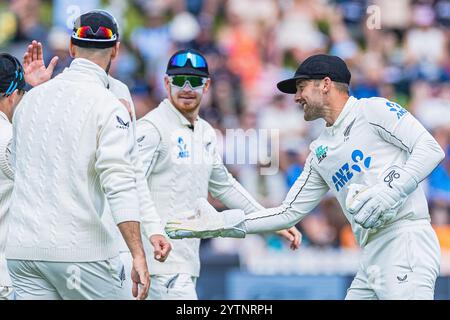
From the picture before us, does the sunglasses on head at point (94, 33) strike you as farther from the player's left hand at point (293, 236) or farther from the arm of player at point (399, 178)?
the player's left hand at point (293, 236)

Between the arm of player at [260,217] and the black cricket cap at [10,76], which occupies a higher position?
the black cricket cap at [10,76]

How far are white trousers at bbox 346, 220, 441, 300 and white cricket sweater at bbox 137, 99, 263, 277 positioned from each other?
175cm

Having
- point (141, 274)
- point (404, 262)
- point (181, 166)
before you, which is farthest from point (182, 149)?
point (141, 274)

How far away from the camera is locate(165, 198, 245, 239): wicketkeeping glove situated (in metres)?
7.48

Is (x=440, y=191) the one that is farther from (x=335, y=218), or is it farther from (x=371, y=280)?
(x=371, y=280)

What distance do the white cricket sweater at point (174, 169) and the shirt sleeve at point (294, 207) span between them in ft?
2.29

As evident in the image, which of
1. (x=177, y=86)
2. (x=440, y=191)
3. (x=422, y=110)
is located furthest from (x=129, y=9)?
(x=177, y=86)

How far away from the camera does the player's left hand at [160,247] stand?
6406mm

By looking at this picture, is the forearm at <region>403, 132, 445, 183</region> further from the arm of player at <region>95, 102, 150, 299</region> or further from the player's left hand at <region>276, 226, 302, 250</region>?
the arm of player at <region>95, 102, 150, 299</region>

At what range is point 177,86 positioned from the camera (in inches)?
349

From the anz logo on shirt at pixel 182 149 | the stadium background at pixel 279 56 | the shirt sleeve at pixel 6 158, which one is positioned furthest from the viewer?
the stadium background at pixel 279 56

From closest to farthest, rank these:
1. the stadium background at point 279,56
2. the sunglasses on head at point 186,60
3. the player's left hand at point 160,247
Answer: the player's left hand at point 160,247 < the sunglasses on head at point 186,60 < the stadium background at point 279,56

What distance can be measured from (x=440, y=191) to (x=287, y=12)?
4.57 metres

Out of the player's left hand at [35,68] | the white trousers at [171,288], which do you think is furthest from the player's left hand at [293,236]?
the player's left hand at [35,68]
